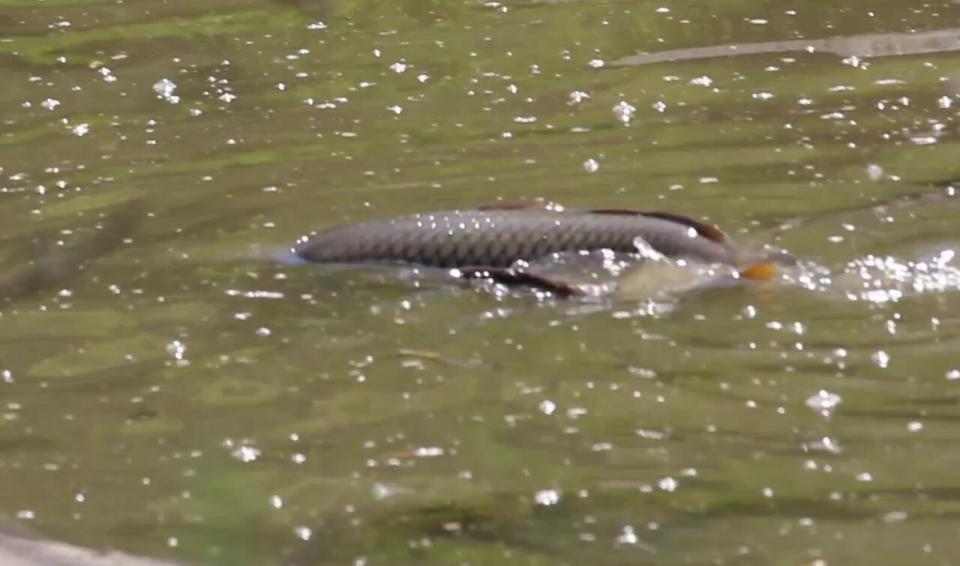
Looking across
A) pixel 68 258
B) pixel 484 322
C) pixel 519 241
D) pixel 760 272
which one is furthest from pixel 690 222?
pixel 68 258

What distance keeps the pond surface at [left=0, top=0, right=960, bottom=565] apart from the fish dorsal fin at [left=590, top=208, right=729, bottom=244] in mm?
203

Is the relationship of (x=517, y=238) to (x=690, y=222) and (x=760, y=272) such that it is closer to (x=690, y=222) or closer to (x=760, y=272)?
(x=690, y=222)

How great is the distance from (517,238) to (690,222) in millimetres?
398

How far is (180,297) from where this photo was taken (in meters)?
4.44

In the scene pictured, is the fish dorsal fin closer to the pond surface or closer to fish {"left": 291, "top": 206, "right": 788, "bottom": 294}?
fish {"left": 291, "top": 206, "right": 788, "bottom": 294}

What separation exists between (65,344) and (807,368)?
158 cm

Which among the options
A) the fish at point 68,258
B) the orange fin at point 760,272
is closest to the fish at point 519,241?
the orange fin at point 760,272

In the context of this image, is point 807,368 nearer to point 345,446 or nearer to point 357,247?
point 345,446

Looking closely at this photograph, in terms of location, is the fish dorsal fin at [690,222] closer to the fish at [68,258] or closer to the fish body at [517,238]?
the fish body at [517,238]

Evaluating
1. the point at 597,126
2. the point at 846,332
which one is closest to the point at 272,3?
the point at 597,126

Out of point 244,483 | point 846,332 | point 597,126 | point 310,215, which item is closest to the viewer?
point 244,483

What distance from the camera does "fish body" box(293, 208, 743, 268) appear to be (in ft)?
14.3

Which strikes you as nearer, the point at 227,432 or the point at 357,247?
the point at 227,432

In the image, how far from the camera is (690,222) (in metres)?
4.41
